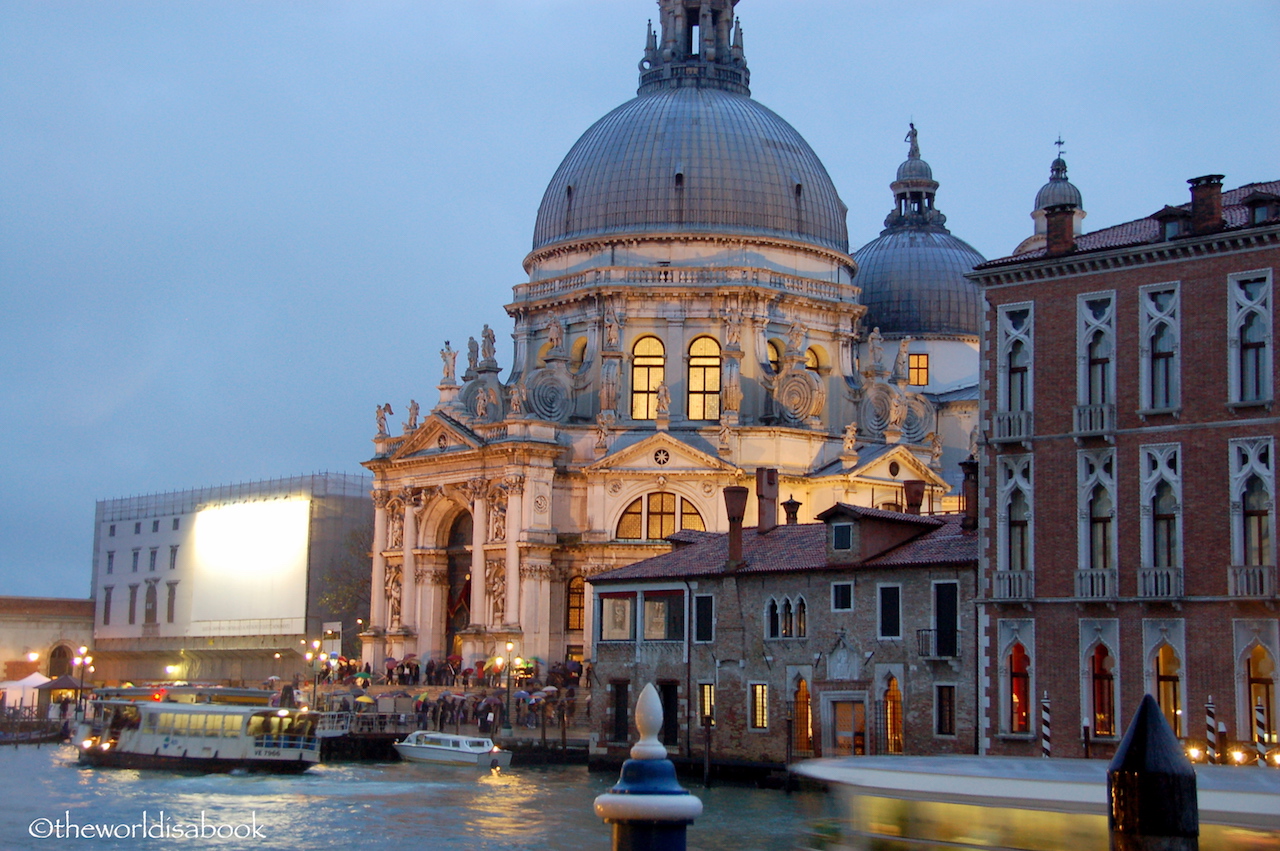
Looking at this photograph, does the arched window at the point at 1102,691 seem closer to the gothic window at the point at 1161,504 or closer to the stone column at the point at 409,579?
the gothic window at the point at 1161,504

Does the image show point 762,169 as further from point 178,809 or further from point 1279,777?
point 1279,777

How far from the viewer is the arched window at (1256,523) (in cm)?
3300

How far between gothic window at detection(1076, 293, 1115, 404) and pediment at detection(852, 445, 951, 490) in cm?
3273

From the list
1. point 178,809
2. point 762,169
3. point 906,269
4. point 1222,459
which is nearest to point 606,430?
point 762,169

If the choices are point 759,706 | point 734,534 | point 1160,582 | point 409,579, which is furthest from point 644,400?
point 1160,582

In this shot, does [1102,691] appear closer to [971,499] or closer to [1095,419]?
[1095,419]

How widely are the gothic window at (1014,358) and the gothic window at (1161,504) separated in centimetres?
310

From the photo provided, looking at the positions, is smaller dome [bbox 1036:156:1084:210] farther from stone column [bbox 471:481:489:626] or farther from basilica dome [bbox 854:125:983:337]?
stone column [bbox 471:481:489:626]

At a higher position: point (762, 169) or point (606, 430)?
point (762, 169)

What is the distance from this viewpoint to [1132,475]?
1374 inches

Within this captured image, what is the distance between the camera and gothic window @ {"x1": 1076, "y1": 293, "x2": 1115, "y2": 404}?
3566cm

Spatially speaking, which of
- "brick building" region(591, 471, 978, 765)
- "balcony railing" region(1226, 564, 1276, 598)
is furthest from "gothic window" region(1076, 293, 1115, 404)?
"brick building" region(591, 471, 978, 765)

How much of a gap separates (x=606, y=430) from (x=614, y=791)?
2372 inches

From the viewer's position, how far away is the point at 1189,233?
34625 millimetres
